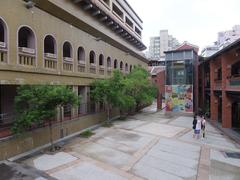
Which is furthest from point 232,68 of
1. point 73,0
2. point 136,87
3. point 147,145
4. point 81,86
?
point 73,0

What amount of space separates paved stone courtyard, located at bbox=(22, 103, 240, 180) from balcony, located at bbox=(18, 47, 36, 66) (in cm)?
555

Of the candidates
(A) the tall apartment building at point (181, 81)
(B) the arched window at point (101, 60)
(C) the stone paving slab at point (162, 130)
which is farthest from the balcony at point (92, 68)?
(A) the tall apartment building at point (181, 81)

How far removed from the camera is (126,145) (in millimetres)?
14672

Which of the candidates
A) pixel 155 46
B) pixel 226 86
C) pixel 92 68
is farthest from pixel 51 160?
pixel 155 46

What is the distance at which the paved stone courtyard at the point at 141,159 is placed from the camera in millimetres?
10219

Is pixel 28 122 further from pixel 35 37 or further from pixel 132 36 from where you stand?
pixel 132 36

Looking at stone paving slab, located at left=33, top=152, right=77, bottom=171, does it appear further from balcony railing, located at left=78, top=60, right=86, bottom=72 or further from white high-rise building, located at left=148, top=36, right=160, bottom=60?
white high-rise building, located at left=148, top=36, right=160, bottom=60

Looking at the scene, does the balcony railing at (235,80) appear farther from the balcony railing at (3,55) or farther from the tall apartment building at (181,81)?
the balcony railing at (3,55)

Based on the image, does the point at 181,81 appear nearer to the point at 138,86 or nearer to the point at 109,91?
the point at 138,86

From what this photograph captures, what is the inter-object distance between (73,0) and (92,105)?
32.2 feet

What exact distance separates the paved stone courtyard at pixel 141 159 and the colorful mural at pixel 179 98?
12.8 metres

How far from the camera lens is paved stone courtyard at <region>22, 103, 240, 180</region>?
33.5ft

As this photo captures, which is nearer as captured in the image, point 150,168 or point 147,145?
point 150,168

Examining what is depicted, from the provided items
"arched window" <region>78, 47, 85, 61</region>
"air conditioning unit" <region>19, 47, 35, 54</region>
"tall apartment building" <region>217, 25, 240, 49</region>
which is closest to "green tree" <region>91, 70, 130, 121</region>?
"arched window" <region>78, 47, 85, 61</region>
